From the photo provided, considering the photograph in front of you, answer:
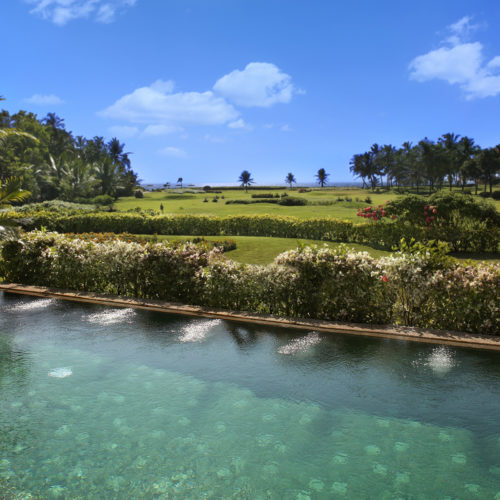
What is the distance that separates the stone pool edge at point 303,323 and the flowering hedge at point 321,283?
33 cm

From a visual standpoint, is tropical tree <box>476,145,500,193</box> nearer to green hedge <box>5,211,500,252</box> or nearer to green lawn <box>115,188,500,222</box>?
green lawn <box>115,188,500,222</box>

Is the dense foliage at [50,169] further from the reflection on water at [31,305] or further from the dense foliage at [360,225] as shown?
the reflection on water at [31,305]

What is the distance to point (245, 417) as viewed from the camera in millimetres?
5203

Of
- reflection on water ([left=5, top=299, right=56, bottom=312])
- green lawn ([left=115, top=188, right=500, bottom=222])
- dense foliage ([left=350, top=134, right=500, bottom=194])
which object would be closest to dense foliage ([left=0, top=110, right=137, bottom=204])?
Result: green lawn ([left=115, top=188, right=500, bottom=222])

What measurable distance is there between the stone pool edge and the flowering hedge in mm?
332

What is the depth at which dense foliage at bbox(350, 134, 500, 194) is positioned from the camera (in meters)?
81.2

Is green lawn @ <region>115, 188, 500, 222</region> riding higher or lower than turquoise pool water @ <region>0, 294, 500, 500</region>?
higher

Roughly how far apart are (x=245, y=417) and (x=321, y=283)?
3.95 m

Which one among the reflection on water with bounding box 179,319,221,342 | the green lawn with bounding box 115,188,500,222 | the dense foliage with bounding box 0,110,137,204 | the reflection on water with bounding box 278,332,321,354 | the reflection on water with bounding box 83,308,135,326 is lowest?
the reflection on water with bounding box 278,332,321,354

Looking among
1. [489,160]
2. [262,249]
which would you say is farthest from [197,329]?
[489,160]

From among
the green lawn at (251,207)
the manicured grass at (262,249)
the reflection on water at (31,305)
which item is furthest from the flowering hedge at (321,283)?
the green lawn at (251,207)

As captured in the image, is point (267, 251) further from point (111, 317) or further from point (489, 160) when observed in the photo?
point (489, 160)

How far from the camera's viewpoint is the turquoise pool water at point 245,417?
4.11 meters

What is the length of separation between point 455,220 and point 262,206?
2903 cm
